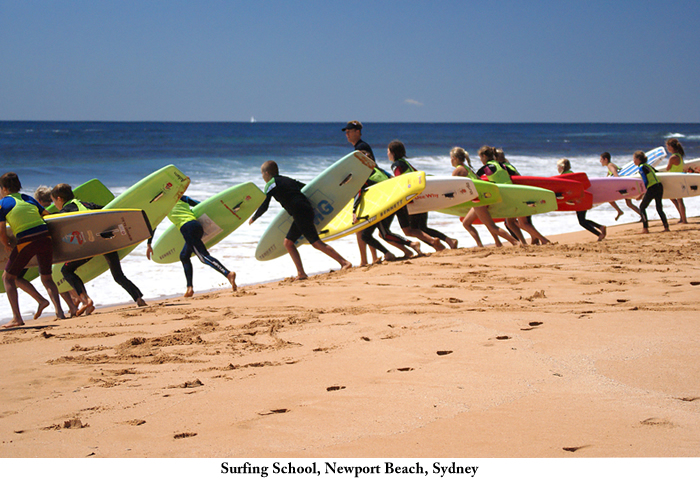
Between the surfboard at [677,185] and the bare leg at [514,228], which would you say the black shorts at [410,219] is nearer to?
the bare leg at [514,228]

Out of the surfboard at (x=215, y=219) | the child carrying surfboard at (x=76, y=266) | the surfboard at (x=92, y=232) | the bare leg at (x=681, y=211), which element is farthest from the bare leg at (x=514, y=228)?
the child carrying surfboard at (x=76, y=266)

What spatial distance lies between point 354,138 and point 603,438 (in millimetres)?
5571

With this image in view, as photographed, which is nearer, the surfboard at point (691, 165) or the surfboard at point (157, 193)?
the surfboard at point (157, 193)

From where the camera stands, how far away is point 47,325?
5348 millimetres

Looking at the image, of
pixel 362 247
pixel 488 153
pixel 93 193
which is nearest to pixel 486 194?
pixel 488 153

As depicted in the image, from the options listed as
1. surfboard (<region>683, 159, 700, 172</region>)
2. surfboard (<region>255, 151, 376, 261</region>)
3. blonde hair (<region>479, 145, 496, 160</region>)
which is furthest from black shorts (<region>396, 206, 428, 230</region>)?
surfboard (<region>683, 159, 700, 172</region>)

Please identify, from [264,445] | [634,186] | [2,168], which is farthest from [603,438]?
[2,168]

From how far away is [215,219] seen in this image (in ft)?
26.4

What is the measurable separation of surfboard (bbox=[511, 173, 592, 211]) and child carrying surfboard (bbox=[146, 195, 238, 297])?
471 centimetres

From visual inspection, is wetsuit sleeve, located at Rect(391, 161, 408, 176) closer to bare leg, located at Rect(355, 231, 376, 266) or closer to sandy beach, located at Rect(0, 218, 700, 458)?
bare leg, located at Rect(355, 231, 376, 266)

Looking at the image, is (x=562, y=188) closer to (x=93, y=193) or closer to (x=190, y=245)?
(x=190, y=245)

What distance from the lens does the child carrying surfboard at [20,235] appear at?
550cm

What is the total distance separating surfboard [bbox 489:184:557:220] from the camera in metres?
8.55

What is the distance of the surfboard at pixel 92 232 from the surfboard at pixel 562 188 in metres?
5.48
